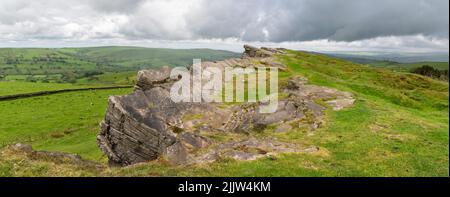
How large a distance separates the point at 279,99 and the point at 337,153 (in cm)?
1845

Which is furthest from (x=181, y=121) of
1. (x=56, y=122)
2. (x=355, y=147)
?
(x=56, y=122)

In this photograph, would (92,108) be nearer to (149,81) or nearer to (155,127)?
(149,81)

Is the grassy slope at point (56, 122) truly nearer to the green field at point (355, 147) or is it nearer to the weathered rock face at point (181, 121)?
the green field at point (355, 147)

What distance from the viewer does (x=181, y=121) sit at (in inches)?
1607

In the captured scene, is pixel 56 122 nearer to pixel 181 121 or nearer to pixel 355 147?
pixel 181 121

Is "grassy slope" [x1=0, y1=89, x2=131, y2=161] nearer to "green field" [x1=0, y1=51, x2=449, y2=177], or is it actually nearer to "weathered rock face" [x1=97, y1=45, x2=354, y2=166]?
"green field" [x1=0, y1=51, x2=449, y2=177]

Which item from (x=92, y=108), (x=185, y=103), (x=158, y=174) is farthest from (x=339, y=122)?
(x=92, y=108)

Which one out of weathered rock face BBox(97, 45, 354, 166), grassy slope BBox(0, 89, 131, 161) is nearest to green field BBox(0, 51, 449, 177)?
grassy slope BBox(0, 89, 131, 161)

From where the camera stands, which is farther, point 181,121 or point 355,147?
point 181,121

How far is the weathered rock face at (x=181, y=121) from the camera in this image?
33.1 metres

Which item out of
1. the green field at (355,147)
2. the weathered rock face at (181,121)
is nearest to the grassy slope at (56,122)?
the green field at (355,147)

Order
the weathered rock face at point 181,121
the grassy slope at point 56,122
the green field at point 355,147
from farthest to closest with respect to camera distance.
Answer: the grassy slope at point 56,122
the weathered rock face at point 181,121
the green field at point 355,147

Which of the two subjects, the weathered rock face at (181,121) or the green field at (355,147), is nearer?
the green field at (355,147)

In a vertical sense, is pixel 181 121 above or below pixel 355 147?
above
